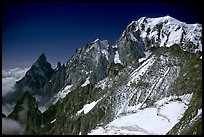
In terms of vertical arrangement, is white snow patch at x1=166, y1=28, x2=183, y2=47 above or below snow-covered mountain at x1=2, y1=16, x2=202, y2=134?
above

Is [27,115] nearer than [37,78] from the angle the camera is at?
Yes

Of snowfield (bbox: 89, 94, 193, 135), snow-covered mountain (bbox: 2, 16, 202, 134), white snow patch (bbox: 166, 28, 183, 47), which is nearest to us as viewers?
snowfield (bbox: 89, 94, 193, 135)

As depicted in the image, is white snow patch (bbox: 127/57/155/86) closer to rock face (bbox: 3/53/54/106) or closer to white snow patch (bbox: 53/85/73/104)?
white snow patch (bbox: 53/85/73/104)

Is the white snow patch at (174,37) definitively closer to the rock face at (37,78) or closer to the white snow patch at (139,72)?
the rock face at (37,78)

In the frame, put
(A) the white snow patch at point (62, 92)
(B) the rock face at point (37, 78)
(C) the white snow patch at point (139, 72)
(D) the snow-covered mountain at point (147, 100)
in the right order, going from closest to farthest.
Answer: (D) the snow-covered mountain at point (147, 100), (C) the white snow patch at point (139, 72), (A) the white snow patch at point (62, 92), (B) the rock face at point (37, 78)

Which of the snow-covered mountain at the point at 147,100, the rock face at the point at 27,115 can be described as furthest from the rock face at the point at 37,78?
the snow-covered mountain at the point at 147,100

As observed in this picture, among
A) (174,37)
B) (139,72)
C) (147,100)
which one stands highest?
(174,37)

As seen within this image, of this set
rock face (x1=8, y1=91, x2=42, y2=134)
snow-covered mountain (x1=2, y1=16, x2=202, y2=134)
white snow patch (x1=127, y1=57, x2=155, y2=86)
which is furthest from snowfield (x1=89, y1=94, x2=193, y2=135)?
rock face (x1=8, y1=91, x2=42, y2=134)

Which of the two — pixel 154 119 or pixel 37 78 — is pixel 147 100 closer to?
pixel 154 119

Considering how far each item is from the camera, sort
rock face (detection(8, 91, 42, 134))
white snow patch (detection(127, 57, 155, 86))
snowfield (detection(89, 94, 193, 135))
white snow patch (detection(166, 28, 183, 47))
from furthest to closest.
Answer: white snow patch (detection(166, 28, 183, 47))
rock face (detection(8, 91, 42, 134))
white snow patch (detection(127, 57, 155, 86))
snowfield (detection(89, 94, 193, 135))

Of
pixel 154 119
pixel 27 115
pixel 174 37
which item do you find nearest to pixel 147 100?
pixel 154 119

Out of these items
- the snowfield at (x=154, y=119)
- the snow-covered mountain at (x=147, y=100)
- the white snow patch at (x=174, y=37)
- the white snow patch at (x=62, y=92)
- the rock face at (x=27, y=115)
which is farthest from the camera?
the white snow patch at (x=62, y=92)

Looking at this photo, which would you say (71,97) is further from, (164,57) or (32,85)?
(32,85)

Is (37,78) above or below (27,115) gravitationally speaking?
above
